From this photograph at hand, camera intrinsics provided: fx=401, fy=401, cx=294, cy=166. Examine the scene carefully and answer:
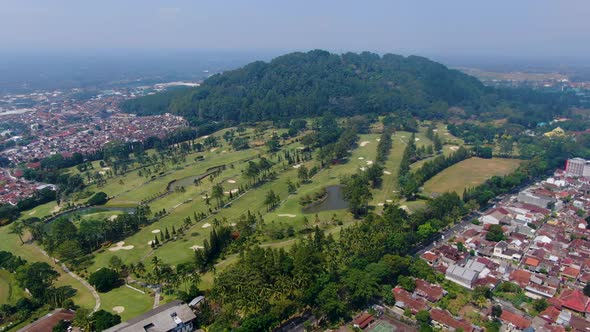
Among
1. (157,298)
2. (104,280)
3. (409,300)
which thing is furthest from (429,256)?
(104,280)

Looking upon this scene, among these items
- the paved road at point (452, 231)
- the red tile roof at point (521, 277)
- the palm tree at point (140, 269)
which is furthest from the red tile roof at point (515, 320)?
the palm tree at point (140, 269)

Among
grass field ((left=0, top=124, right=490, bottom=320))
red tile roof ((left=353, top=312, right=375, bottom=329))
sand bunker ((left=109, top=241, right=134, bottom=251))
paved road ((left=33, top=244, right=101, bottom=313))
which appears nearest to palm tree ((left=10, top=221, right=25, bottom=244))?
grass field ((left=0, top=124, right=490, bottom=320))

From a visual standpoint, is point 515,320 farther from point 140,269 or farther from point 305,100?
point 305,100

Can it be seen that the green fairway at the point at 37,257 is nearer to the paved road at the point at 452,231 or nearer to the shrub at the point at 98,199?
the shrub at the point at 98,199

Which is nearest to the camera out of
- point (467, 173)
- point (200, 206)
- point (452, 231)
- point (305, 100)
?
point (452, 231)

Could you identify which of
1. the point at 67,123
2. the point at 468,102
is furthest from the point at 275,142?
the point at 468,102

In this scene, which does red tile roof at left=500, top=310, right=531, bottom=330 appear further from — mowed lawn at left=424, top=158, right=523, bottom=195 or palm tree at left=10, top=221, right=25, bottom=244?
palm tree at left=10, top=221, right=25, bottom=244
